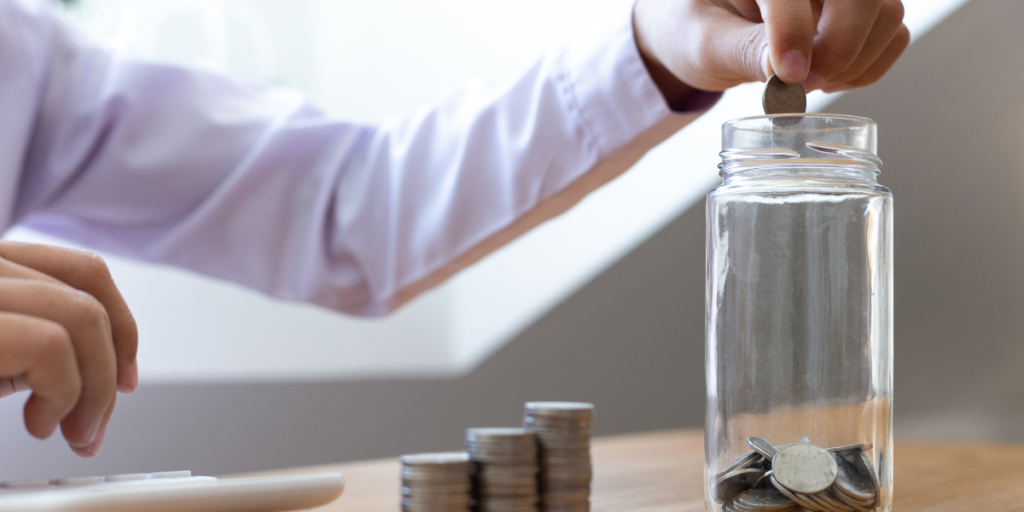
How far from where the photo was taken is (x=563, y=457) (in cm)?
64

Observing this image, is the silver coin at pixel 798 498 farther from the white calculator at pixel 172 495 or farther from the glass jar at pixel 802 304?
the white calculator at pixel 172 495

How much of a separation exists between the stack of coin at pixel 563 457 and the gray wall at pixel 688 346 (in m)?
0.95

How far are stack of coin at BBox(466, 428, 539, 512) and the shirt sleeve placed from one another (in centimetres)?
46

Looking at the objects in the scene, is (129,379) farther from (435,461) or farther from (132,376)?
(435,461)

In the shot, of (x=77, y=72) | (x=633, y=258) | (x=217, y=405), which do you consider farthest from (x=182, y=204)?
(x=633, y=258)

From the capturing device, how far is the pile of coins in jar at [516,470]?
60 cm

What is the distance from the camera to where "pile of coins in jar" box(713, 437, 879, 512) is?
53 centimetres

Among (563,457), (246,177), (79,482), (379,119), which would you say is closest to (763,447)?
(563,457)

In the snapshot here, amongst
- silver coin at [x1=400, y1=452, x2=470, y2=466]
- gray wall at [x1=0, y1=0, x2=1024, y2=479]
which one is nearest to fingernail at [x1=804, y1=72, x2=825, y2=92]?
silver coin at [x1=400, y1=452, x2=470, y2=466]

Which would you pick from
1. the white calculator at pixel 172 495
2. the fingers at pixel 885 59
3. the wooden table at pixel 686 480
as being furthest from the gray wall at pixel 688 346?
the white calculator at pixel 172 495

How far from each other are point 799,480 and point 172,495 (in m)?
0.39

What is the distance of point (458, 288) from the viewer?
2.88 metres

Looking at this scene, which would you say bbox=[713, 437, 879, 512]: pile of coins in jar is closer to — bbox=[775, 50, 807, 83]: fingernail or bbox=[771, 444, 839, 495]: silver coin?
bbox=[771, 444, 839, 495]: silver coin

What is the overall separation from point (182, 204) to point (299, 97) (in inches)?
9.8
